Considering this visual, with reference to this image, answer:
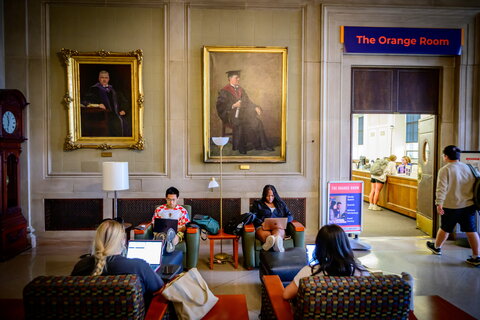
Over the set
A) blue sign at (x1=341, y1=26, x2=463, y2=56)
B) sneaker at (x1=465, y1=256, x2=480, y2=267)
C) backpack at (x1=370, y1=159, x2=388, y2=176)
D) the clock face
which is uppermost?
blue sign at (x1=341, y1=26, x2=463, y2=56)

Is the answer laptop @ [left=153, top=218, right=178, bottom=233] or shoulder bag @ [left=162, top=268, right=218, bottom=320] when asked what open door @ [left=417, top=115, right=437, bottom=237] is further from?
shoulder bag @ [left=162, top=268, right=218, bottom=320]

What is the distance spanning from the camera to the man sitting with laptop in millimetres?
4141

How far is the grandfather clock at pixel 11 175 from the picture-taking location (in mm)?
4914

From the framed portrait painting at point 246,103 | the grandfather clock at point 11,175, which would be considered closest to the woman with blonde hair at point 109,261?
the framed portrait painting at point 246,103

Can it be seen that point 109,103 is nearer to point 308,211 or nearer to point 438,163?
point 308,211

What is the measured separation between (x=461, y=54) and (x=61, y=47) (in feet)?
25.0

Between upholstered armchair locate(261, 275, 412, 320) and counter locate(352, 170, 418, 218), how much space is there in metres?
6.71

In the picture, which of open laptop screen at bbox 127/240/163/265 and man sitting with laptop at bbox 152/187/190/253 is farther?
man sitting with laptop at bbox 152/187/190/253

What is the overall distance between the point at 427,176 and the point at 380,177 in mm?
2407

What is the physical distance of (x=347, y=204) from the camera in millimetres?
5520

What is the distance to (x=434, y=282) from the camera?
13.3 ft

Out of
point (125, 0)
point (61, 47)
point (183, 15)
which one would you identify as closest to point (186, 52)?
point (183, 15)

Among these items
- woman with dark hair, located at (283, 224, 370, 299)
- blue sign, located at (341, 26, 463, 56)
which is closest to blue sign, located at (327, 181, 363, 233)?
blue sign, located at (341, 26, 463, 56)

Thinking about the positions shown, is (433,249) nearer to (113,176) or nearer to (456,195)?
(456,195)
